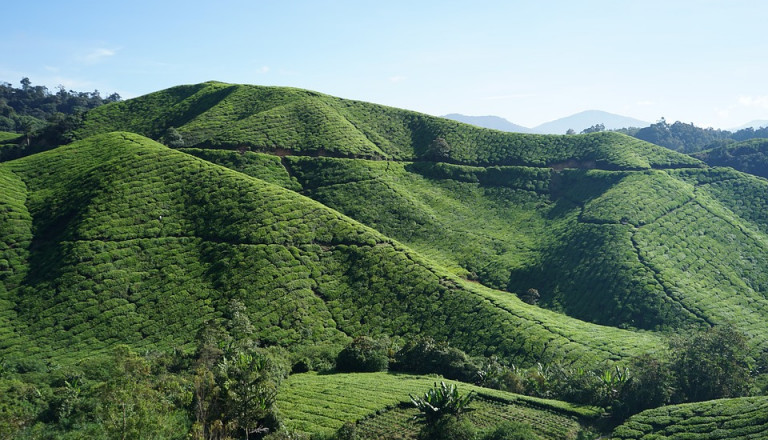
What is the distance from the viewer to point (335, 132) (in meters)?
112

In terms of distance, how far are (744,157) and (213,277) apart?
131 metres

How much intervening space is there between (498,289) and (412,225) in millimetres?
19217

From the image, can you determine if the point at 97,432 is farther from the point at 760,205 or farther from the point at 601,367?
the point at 760,205

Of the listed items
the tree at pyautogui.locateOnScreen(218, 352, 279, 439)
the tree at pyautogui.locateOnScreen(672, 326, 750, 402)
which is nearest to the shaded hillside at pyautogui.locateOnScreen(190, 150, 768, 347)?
the tree at pyautogui.locateOnScreen(672, 326, 750, 402)

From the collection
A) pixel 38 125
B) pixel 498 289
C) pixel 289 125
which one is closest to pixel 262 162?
pixel 289 125

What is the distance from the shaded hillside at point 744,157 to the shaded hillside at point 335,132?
944 inches

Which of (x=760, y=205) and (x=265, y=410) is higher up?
(x=760, y=205)

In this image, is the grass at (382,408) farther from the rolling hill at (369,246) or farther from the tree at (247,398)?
the tree at (247,398)

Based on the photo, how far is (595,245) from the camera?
81750 millimetres

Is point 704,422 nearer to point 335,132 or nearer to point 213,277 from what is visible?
point 213,277

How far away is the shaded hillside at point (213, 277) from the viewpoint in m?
56.5

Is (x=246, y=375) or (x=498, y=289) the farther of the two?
(x=498, y=289)

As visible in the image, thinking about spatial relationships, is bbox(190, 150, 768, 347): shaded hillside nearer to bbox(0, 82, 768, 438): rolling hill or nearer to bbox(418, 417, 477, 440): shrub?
bbox(0, 82, 768, 438): rolling hill

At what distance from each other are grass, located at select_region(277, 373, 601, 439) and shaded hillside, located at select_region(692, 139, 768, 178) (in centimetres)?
10970
